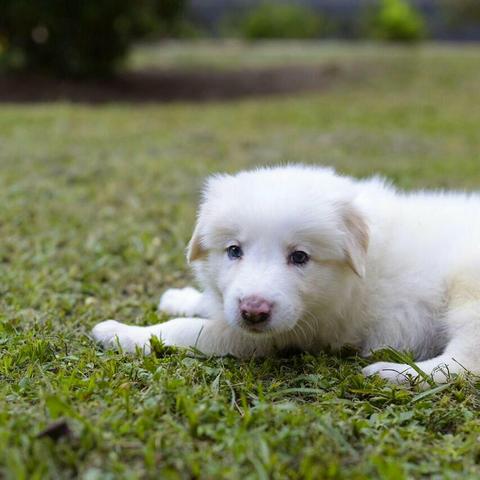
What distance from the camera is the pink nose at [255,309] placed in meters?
3.17

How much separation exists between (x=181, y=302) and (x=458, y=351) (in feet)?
5.35

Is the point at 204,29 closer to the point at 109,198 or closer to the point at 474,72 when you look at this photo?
the point at 474,72

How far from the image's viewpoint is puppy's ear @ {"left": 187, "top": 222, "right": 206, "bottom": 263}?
3.65 meters

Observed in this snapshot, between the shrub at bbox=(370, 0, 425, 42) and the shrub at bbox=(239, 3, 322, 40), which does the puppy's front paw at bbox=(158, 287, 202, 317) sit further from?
the shrub at bbox=(239, 3, 322, 40)

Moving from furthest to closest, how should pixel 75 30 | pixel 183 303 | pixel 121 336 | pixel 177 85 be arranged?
pixel 177 85, pixel 75 30, pixel 183 303, pixel 121 336

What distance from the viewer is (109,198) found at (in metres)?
6.95

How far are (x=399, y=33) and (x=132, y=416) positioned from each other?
879 inches

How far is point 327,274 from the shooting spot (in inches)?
136

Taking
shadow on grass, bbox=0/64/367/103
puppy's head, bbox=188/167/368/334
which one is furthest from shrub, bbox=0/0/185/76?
puppy's head, bbox=188/167/368/334

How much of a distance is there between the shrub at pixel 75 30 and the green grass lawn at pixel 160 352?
16.5 ft

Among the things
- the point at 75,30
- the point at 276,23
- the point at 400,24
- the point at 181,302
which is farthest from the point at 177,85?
the point at 181,302

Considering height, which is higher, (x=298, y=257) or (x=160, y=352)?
(x=298, y=257)

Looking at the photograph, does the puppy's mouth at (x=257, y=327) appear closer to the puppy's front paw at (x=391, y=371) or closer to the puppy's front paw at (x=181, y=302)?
the puppy's front paw at (x=391, y=371)

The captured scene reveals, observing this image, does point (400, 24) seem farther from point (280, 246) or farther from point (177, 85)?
point (280, 246)
